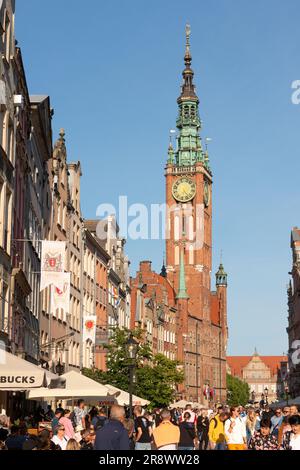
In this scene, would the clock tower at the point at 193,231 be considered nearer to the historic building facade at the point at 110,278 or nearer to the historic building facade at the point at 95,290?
the historic building facade at the point at 110,278

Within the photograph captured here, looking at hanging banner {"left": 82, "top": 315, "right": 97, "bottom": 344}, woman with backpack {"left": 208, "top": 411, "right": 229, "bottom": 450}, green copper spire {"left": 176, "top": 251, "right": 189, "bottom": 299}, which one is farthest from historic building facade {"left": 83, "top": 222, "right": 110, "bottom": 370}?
green copper spire {"left": 176, "top": 251, "right": 189, "bottom": 299}

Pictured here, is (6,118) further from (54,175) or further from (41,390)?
(54,175)

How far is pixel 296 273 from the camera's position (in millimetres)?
134250

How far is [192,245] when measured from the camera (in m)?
155

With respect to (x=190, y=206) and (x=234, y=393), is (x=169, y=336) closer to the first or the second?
(x=190, y=206)

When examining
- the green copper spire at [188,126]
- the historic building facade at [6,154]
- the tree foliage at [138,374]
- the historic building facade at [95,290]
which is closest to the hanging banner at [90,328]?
the historic building facade at [95,290]

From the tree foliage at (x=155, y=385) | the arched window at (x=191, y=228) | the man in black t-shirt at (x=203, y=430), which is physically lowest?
the man in black t-shirt at (x=203, y=430)

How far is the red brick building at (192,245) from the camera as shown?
143875mm

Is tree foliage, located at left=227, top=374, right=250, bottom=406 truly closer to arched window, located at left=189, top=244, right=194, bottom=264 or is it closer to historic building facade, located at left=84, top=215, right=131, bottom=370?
arched window, located at left=189, top=244, right=194, bottom=264

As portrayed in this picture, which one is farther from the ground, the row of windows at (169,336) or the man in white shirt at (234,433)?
the row of windows at (169,336)

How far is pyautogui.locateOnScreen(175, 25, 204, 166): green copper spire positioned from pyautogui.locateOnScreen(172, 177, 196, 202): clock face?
4.41 m

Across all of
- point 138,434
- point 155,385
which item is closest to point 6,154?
point 138,434

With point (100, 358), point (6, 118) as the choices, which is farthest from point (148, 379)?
point (6, 118)

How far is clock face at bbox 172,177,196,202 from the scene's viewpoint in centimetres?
15475
